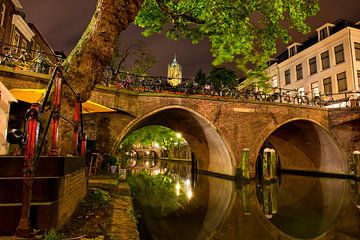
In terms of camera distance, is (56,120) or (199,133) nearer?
(56,120)

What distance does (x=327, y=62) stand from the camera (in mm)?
26203

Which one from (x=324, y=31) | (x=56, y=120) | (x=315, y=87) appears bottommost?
(x=56, y=120)

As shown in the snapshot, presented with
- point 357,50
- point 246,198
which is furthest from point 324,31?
point 246,198

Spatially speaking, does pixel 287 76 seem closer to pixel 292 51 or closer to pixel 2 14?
pixel 292 51

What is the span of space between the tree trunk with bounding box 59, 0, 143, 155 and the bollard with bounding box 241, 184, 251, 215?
7.53 metres

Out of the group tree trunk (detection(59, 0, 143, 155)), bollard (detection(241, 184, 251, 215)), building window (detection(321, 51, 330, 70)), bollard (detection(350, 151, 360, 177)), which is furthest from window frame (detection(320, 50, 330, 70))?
tree trunk (detection(59, 0, 143, 155))

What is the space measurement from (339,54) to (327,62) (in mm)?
1439

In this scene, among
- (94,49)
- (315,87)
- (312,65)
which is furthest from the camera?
(312,65)

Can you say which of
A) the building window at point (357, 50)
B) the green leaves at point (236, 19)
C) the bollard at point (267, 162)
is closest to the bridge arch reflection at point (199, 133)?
the bollard at point (267, 162)

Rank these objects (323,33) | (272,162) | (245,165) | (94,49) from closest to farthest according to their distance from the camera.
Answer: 1. (94,49)
2. (245,165)
3. (272,162)
4. (323,33)

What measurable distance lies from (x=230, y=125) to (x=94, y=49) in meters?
13.6

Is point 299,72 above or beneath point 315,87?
above

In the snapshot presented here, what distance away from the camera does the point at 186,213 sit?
9758 mm

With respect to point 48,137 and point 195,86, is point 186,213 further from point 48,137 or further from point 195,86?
point 195,86
